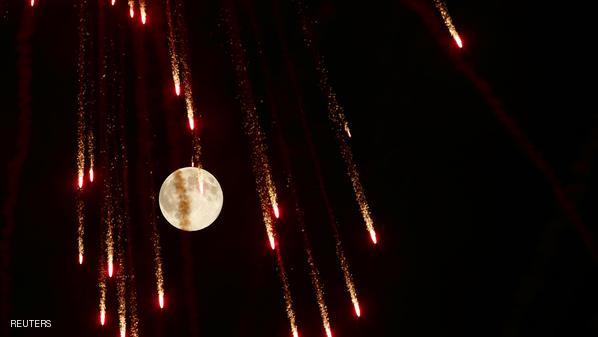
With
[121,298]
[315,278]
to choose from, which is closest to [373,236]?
[315,278]

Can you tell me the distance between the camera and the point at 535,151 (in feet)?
20.1

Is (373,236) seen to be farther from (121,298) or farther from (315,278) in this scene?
(121,298)

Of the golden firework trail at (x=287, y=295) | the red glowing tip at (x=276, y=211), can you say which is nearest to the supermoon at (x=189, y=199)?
the red glowing tip at (x=276, y=211)

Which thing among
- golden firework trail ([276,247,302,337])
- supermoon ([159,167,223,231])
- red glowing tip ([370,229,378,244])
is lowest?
golden firework trail ([276,247,302,337])

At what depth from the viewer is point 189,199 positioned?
20.7 ft

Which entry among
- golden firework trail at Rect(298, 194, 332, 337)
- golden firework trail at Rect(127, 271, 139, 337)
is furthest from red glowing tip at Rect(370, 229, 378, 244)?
golden firework trail at Rect(127, 271, 139, 337)

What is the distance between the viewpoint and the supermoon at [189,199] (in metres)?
6.26

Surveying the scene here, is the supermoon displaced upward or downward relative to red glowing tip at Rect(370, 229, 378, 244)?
upward

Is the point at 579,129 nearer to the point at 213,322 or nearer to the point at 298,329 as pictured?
the point at 298,329

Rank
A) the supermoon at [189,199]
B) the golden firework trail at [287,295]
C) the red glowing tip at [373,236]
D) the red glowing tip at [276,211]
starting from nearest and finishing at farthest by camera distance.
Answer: the supermoon at [189,199] → the red glowing tip at [276,211] → the red glowing tip at [373,236] → the golden firework trail at [287,295]

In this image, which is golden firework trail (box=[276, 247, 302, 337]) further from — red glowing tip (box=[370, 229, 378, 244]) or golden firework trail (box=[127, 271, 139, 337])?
golden firework trail (box=[127, 271, 139, 337])

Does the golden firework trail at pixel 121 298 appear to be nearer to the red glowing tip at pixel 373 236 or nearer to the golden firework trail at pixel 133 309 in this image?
the golden firework trail at pixel 133 309

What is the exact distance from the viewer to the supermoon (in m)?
6.26

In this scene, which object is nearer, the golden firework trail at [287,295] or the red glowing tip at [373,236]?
the red glowing tip at [373,236]
